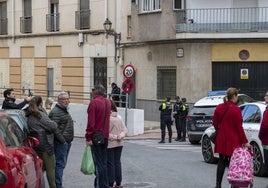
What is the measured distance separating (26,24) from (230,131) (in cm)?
3057

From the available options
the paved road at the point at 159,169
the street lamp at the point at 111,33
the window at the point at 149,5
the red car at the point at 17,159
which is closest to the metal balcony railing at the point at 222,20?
the window at the point at 149,5

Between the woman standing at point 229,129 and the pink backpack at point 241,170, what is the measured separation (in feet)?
1.16

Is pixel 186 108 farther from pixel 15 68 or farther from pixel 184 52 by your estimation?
pixel 15 68

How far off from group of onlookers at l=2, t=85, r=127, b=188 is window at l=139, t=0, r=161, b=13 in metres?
19.0

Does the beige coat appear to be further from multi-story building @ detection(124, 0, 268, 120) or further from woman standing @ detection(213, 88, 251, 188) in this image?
multi-story building @ detection(124, 0, 268, 120)

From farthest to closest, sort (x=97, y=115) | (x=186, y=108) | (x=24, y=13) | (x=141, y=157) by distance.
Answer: (x=24, y=13) < (x=186, y=108) < (x=141, y=157) < (x=97, y=115)

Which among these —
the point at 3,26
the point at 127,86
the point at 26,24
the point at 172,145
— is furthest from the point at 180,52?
the point at 3,26

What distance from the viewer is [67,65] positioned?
3566cm

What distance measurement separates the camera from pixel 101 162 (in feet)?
33.3

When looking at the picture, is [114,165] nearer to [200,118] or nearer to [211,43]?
[200,118]

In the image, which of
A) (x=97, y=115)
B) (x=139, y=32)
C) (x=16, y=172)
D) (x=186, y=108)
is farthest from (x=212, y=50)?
(x=16, y=172)

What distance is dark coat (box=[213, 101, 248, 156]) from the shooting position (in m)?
10.1

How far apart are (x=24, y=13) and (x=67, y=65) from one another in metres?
6.07

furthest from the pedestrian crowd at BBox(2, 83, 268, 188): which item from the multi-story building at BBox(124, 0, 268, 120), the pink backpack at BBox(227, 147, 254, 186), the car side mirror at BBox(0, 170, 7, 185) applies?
the multi-story building at BBox(124, 0, 268, 120)
